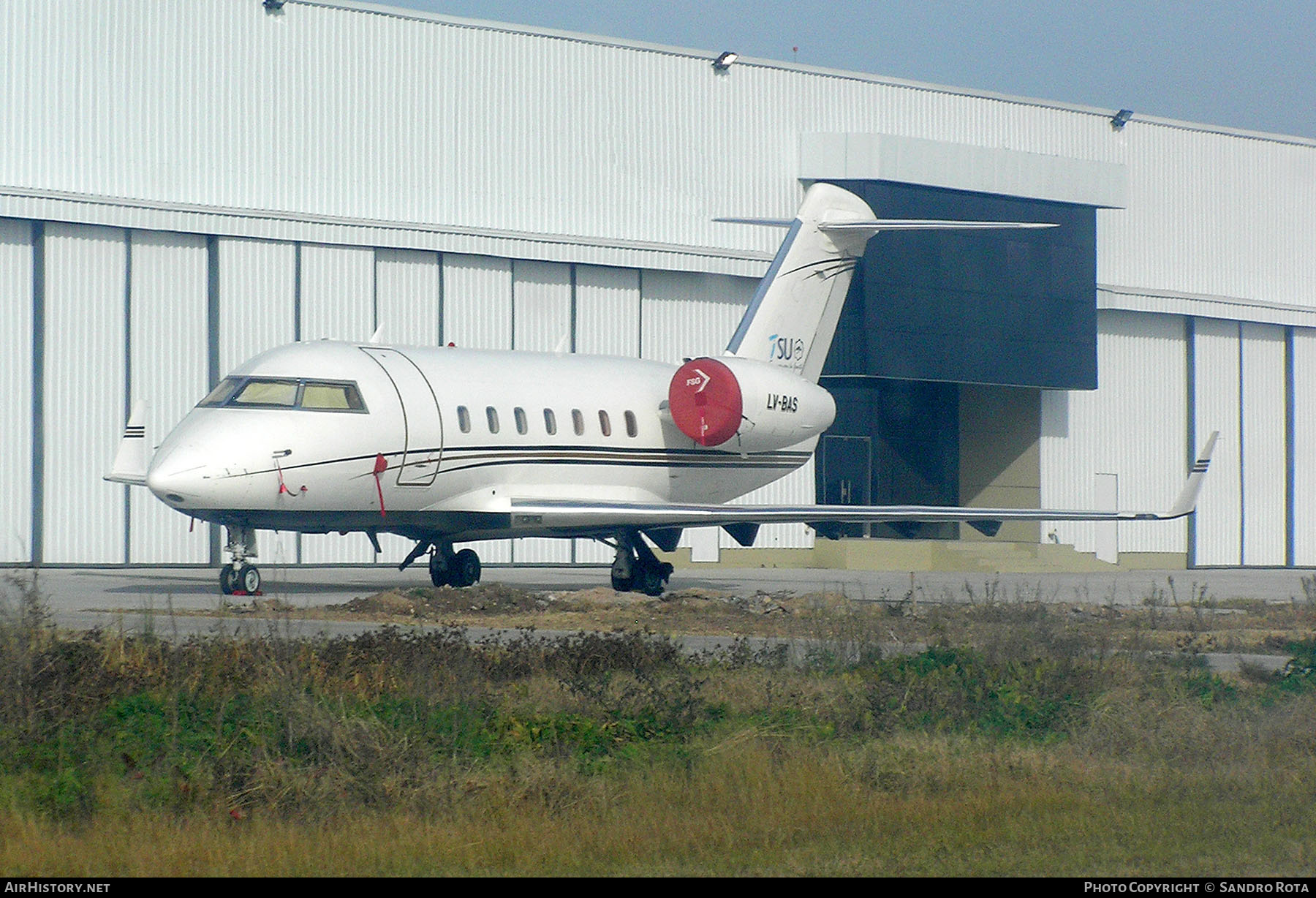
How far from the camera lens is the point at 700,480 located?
81.8 feet

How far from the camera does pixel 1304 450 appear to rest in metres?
47.0

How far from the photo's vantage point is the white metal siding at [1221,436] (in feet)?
147

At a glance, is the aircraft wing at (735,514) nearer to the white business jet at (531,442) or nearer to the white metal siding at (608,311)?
the white business jet at (531,442)

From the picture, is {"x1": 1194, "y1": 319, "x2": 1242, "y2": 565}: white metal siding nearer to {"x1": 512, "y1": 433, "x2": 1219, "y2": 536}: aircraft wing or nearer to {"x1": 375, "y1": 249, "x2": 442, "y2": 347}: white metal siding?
{"x1": 512, "y1": 433, "x2": 1219, "y2": 536}: aircraft wing

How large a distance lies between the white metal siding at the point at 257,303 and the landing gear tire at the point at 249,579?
460 inches

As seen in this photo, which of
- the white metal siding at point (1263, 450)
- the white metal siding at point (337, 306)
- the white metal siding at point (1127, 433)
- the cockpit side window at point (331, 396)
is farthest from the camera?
the white metal siding at point (1263, 450)

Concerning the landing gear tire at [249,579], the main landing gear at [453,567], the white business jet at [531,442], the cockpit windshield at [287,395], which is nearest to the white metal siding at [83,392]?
the white business jet at [531,442]

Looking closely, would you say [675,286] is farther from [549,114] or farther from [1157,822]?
[1157,822]

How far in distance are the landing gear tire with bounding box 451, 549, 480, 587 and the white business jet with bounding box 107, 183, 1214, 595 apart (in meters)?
0.03

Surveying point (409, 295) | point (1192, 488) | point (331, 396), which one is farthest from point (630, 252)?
point (1192, 488)

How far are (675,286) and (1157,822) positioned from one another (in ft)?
101

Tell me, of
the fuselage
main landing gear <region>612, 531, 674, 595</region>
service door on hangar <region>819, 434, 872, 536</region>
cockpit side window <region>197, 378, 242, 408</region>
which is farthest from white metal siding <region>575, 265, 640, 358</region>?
cockpit side window <region>197, 378, 242, 408</region>

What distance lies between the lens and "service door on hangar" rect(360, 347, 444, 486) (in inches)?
806
